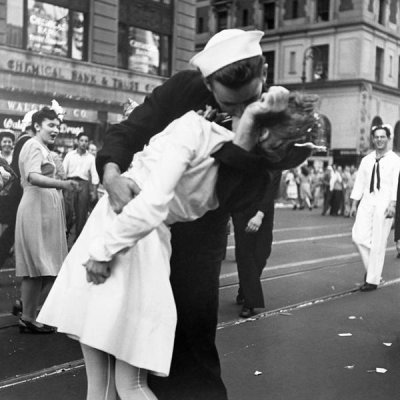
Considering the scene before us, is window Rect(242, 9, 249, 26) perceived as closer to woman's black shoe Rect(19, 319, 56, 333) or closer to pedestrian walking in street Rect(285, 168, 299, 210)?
pedestrian walking in street Rect(285, 168, 299, 210)

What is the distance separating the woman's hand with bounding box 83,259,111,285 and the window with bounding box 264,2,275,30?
45.7 m

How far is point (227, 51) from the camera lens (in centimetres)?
231

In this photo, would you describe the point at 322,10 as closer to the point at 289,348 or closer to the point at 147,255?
the point at 289,348

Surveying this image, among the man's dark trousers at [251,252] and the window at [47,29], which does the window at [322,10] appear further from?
the man's dark trousers at [251,252]

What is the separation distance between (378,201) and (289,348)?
11.7ft

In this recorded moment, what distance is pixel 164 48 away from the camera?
2645 centimetres

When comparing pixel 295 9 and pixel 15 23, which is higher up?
pixel 295 9

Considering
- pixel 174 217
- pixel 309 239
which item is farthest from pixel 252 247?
pixel 309 239

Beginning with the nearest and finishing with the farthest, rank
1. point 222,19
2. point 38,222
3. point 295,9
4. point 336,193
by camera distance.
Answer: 1. point 38,222
2. point 336,193
3. point 295,9
4. point 222,19

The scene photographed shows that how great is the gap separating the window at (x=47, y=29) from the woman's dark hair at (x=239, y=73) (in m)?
19.9

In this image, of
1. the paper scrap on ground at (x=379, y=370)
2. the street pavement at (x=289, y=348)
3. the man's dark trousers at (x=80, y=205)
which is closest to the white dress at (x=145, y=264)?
the street pavement at (x=289, y=348)

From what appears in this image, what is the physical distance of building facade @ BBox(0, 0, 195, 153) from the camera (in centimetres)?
2097

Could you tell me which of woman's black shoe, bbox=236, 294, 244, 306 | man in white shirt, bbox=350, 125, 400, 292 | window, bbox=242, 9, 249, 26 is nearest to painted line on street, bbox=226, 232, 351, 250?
man in white shirt, bbox=350, 125, 400, 292

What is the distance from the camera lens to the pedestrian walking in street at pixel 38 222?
17.8 ft
